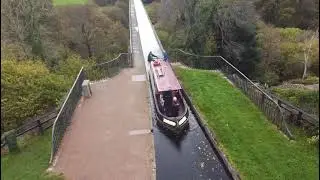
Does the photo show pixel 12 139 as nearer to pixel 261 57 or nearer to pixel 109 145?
pixel 109 145

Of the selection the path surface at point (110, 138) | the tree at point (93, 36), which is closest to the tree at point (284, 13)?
the tree at point (93, 36)

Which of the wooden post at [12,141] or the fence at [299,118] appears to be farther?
the fence at [299,118]

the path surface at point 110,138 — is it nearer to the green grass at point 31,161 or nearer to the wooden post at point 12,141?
the green grass at point 31,161

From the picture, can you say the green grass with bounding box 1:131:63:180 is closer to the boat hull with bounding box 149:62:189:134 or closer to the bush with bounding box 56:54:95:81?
the boat hull with bounding box 149:62:189:134

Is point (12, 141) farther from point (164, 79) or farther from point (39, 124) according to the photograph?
point (164, 79)

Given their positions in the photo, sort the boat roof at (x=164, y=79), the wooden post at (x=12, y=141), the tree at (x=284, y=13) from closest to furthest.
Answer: the wooden post at (x=12, y=141), the boat roof at (x=164, y=79), the tree at (x=284, y=13)

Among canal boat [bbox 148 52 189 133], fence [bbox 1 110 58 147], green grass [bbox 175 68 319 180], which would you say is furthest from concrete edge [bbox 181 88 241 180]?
fence [bbox 1 110 58 147]

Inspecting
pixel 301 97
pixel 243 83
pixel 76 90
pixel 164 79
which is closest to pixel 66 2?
pixel 76 90
